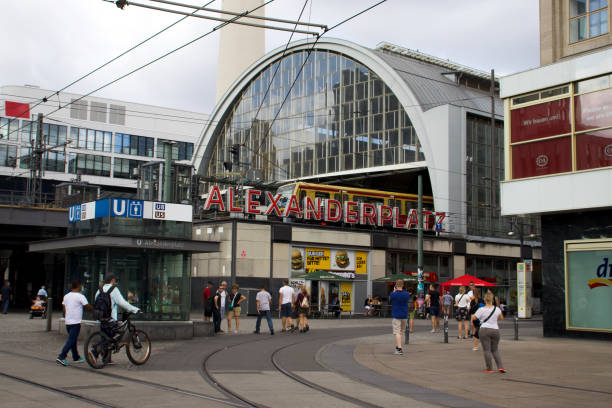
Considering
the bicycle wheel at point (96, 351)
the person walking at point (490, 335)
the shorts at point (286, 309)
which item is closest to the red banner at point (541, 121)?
the shorts at point (286, 309)

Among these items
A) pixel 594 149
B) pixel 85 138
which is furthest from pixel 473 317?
pixel 85 138

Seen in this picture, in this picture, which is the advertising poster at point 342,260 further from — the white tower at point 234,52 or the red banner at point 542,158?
the white tower at point 234,52

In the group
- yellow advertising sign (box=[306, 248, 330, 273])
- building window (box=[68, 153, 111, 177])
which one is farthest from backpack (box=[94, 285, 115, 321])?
building window (box=[68, 153, 111, 177])

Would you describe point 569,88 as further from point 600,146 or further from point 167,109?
point 167,109

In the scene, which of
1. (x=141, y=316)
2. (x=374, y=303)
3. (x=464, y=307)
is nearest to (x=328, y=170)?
(x=374, y=303)

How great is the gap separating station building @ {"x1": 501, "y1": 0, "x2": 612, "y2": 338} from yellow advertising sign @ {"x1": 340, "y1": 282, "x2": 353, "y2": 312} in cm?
1915

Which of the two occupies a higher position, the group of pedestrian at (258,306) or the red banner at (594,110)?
the red banner at (594,110)

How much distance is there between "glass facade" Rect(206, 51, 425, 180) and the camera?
52812 mm

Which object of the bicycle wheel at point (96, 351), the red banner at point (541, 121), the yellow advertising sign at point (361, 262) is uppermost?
the red banner at point (541, 121)

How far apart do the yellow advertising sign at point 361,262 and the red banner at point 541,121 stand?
809 inches

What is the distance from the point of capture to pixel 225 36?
86125 mm

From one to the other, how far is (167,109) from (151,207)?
7355 cm

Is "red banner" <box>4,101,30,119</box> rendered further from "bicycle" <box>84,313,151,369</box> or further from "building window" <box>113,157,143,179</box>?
"bicycle" <box>84,313,151,369</box>

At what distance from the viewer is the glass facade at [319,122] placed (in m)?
52.8
